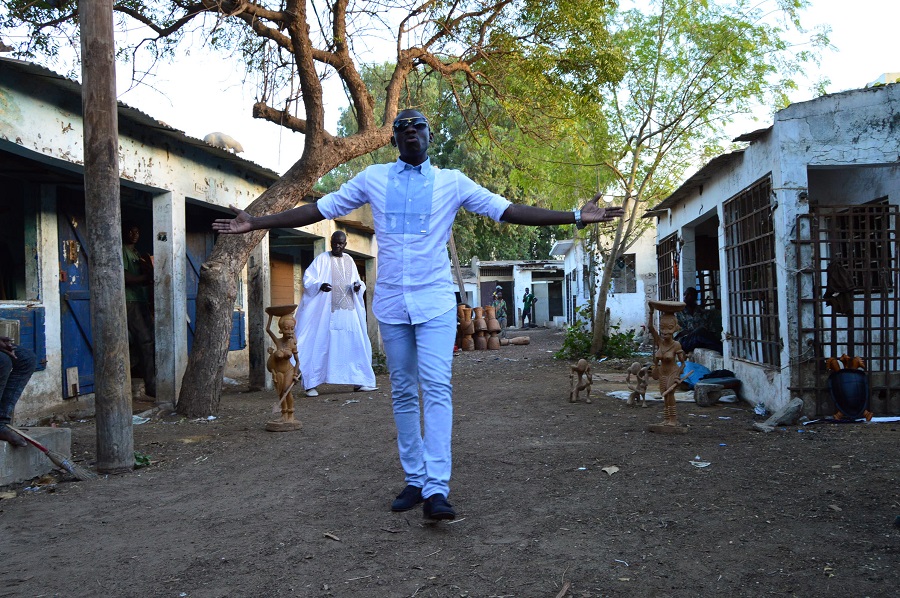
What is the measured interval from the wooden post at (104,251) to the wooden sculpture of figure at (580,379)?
481 centimetres

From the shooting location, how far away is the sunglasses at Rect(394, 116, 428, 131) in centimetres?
381

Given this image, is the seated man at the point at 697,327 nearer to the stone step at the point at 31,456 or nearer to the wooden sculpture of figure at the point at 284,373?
the wooden sculpture of figure at the point at 284,373

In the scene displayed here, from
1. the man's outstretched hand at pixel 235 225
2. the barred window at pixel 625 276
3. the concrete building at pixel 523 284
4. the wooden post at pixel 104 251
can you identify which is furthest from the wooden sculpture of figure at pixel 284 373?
the concrete building at pixel 523 284

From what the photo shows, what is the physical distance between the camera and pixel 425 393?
3.72m

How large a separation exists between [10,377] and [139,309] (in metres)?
4.76

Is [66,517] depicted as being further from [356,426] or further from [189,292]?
[189,292]

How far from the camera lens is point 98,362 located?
Answer: 16.7 ft

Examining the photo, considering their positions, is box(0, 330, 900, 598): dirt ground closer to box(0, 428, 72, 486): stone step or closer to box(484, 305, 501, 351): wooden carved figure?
box(0, 428, 72, 486): stone step

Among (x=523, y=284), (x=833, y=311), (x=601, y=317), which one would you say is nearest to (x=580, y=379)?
(x=833, y=311)

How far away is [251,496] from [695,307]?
8995mm

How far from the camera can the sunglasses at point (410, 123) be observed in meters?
3.81

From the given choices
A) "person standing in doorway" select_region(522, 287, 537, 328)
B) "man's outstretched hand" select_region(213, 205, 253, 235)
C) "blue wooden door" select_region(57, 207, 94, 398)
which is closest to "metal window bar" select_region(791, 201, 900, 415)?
"man's outstretched hand" select_region(213, 205, 253, 235)

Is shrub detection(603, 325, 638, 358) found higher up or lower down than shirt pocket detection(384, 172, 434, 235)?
lower down

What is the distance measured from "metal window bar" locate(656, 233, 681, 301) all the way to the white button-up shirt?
10106 millimetres
